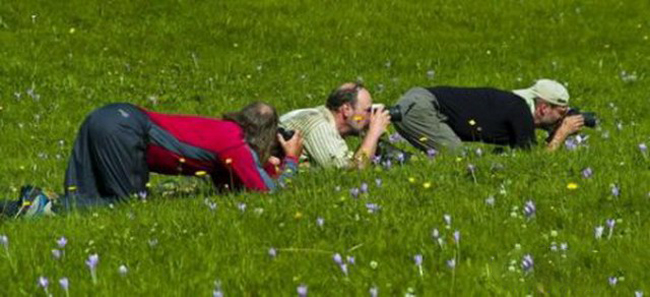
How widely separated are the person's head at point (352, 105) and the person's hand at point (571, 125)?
241cm

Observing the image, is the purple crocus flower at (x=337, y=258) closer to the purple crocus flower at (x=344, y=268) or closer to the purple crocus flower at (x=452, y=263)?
the purple crocus flower at (x=344, y=268)

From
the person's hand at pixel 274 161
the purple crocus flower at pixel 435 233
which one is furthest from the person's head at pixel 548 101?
the purple crocus flower at pixel 435 233

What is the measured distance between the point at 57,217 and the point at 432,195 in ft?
8.73

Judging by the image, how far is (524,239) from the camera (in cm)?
535

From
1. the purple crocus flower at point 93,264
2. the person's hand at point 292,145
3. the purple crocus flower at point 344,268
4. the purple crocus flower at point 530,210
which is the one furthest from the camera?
the person's hand at point 292,145

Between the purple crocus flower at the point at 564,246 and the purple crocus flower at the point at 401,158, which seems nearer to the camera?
the purple crocus flower at the point at 564,246

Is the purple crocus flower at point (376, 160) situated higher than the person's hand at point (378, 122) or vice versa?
the person's hand at point (378, 122)

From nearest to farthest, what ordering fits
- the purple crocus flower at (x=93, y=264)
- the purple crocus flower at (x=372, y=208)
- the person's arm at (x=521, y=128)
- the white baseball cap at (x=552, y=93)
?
the purple crocus flower at (x=93, y=264) < the purple crocus flower at (x=372, y=208) < the person's arm at (x=521, y=128) < the white baseball cap at (x=552, y=93)

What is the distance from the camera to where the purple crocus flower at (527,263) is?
4715 mm

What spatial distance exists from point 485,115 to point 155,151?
4356 millimetres

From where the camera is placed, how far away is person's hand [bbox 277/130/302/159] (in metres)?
8.81

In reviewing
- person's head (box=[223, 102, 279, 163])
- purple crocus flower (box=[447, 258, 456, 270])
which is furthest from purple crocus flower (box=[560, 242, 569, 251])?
person's head (box=[223, 102, 279, 163])

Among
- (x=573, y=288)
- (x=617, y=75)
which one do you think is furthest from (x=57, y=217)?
(x=617, y=75)

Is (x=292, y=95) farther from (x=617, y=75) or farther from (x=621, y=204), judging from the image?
(x=621, y=204)
